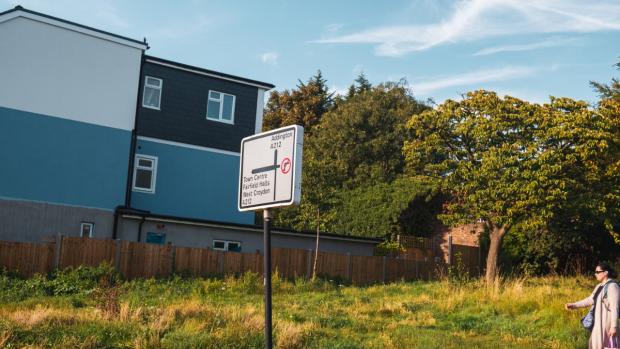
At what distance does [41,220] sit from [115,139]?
162 inches

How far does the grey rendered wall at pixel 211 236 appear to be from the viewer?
28234 mm

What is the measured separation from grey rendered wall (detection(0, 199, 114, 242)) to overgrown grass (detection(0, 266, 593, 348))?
390cm

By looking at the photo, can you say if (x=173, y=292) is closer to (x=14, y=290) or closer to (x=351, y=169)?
(x=14, y=290)

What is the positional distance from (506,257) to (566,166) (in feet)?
26.2

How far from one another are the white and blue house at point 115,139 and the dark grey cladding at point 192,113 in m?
0.04

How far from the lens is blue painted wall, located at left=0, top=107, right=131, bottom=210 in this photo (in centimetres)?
2619

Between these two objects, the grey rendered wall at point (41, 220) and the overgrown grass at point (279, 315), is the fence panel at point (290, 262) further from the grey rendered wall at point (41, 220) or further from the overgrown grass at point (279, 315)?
the grey rendered wall at point (41, 220)

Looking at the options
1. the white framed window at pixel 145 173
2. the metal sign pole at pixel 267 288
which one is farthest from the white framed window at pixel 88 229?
the metal sign pole at pixel 267 288

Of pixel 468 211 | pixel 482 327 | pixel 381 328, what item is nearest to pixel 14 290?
pixel 381 328

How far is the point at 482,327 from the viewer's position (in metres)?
15.6

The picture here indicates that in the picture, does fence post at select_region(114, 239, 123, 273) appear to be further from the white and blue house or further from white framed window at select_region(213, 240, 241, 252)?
white framed window at select_region(213, 240, 241, 252)

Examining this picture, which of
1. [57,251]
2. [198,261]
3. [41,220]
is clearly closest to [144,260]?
[198,261]

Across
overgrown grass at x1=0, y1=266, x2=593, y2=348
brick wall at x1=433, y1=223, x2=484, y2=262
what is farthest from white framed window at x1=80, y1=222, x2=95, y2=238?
brick wall at x1=433, y1=223, x2=484, y2=262

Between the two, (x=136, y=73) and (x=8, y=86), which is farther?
(x=136, y=73)
